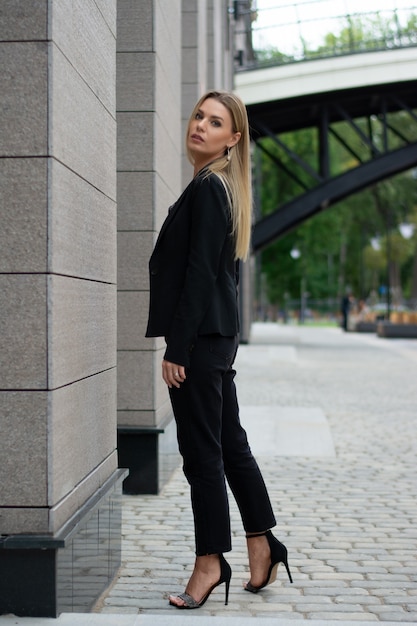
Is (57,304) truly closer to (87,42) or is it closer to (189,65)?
(87,42)

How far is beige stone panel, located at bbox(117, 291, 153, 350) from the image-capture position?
22.0ft

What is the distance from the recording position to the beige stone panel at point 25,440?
3.51 m

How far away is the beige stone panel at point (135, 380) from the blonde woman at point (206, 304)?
242 cm

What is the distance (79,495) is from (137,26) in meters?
3.76

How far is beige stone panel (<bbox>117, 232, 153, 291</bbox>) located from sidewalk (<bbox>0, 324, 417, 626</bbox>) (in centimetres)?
141

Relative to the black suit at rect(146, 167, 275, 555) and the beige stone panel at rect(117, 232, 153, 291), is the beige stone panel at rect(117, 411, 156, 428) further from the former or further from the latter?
the black suit at rect(146, 167, 275, 555)

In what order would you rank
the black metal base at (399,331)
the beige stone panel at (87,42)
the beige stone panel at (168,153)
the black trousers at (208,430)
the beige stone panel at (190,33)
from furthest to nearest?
1. the black metal base at (399,331)
2. the beige stone panel at (190,33)
3. the beige stone panel at (168,153)
4. the black trousers at (208,430)
5. the beige stone panel at (87,42)

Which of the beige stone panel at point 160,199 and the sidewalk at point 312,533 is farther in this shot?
the beige stone panel at point 160,199

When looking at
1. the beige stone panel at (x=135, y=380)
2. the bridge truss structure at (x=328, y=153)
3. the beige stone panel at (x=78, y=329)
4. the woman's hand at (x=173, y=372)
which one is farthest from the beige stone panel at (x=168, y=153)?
the bridge truss structure at (x=328, y=153)

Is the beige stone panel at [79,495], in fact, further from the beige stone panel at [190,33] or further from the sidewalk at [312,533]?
the beige stone panel at [190,33]

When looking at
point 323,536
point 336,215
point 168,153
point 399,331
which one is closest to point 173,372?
point 323,536

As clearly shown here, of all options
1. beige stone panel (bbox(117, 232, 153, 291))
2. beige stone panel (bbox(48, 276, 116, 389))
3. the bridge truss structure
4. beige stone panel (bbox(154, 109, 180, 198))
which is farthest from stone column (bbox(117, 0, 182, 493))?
the bridge truss structure

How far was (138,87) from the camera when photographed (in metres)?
6.71

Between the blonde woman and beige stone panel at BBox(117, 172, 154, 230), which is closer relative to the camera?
the blonde woman
